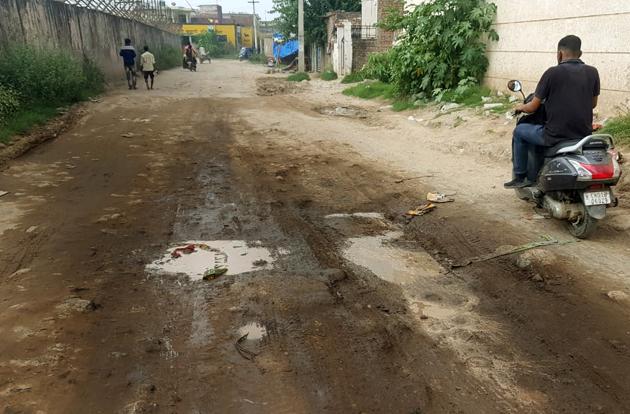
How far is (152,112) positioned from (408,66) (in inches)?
258

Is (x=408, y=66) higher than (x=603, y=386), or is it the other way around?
(x=408, y=66)

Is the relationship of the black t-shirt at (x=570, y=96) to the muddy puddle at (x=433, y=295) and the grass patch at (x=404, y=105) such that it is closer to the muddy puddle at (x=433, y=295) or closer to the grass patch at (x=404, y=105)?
the muddy puddle at (x=433, y=295)

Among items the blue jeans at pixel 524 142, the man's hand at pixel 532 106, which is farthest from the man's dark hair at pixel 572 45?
the blue jeans at pixel 524 142

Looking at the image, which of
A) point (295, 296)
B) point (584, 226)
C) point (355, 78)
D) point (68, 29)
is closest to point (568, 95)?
point (584, 226)

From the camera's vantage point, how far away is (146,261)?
3.95 meters

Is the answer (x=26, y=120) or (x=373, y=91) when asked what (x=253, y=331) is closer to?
(x=26, y=120)

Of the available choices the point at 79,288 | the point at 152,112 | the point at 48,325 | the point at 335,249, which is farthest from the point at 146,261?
the point at 152,112

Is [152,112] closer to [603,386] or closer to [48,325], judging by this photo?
[48,325]

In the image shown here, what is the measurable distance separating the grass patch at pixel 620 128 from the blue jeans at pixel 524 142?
213 centimetres

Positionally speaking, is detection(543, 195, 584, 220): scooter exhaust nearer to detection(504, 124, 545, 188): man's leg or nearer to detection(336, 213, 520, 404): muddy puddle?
detection(504, 124, 545, 188): man's leg

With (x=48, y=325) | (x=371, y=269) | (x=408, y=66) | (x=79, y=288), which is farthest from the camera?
(x=408, y=66)

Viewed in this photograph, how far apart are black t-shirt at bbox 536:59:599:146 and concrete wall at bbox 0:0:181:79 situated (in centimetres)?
1157

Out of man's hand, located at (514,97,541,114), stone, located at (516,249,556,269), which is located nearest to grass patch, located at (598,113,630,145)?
man's hand, located at (514,97,541,114)

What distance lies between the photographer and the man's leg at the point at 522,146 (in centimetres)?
486
